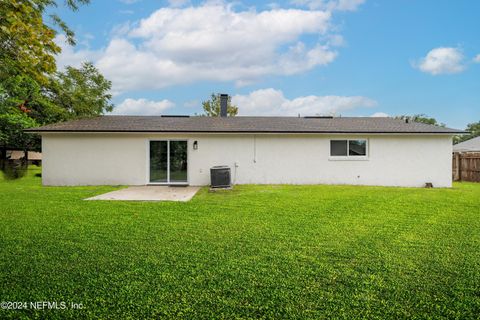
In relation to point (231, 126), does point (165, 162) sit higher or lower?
lower

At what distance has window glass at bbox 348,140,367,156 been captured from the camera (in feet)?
44.2

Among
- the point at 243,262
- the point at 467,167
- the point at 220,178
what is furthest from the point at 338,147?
the point at 243,262

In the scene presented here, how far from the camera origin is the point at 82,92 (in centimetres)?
2250

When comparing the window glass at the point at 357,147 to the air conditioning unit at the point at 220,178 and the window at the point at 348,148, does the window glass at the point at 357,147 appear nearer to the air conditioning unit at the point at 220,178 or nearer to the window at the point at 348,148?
the window at the point at 348,148

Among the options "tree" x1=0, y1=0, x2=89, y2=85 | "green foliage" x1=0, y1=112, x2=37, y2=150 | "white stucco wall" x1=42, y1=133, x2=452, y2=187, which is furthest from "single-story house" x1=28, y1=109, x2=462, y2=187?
"tree" x1=0, y1=0, x2=89, y2=85

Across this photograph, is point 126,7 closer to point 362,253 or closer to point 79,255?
point 79,255

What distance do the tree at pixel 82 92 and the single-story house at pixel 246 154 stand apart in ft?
32.7

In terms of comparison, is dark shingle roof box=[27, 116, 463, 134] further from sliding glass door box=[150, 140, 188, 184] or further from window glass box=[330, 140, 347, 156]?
sliding glass door box=[150, 140, 188, 184]

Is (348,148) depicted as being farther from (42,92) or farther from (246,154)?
(42,92)

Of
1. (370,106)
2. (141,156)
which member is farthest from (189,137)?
(370,106)

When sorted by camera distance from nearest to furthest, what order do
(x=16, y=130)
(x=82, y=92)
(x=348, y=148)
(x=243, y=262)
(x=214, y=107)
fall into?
(x=243, y=262)
(x=348, y=148)
(x=16, y=130)
(x=82, y=92)
(x=214, y=107)

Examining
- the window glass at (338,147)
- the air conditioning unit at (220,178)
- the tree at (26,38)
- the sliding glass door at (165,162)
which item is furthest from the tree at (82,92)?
the tree at (26,38)

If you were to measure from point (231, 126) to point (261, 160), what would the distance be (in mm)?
2126

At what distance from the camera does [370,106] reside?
30.0 meters
